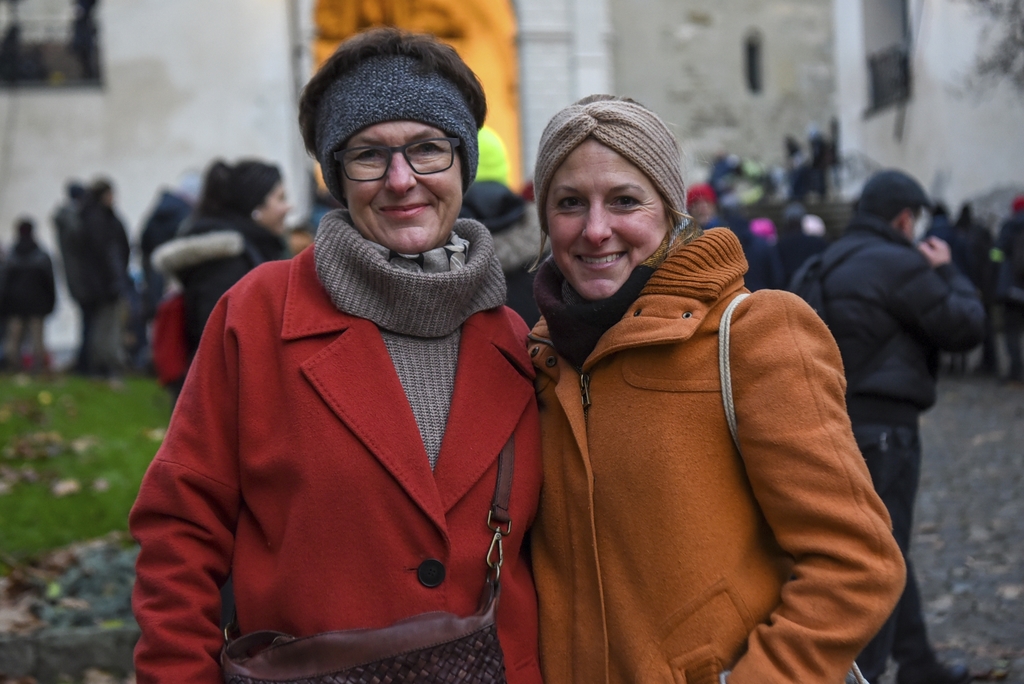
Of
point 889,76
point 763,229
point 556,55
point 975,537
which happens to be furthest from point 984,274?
point 889,76

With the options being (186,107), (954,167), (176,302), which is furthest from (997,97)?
(176,302)

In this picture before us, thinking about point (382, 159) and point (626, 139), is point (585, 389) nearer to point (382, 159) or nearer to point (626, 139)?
point (626, 139)

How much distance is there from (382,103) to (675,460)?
97 centimetres

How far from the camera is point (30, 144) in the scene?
1739 cm

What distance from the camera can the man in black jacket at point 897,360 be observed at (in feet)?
14.0

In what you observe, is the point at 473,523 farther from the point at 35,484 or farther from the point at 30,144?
the point at 30,144

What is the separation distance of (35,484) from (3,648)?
8.46 ft

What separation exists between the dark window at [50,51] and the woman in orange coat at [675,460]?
17205mm

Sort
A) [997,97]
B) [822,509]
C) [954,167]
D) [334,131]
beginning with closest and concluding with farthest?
1. [822,509]
2. [334,131]
3. [997,97]
4. [954,167]

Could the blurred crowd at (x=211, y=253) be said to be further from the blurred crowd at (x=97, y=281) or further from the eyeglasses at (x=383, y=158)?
the eyeglasses at (x=383, y=158)

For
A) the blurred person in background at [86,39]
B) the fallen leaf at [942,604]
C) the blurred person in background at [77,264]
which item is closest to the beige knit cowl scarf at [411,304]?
the fallen leaf at [942,604]

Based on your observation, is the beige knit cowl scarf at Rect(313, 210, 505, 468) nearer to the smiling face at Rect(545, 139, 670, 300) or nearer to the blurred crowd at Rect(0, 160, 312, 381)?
the smiling face at Rect(545, 139, 670, 300)

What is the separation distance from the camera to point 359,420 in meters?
2.23

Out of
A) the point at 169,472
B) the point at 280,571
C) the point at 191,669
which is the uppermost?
the point at 169,472
